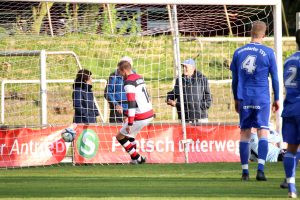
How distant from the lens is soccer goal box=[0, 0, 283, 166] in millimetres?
19688

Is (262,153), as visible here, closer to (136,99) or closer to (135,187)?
(135,187)

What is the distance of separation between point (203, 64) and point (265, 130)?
13347 millimetres

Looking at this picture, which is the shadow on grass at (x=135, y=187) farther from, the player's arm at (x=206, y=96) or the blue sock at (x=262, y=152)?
the player's arm at (x=206, y=96)

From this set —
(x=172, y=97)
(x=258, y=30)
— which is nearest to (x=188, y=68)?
(x=172, y=97)

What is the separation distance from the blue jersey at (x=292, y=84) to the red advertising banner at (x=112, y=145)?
7.33m

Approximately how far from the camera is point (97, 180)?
1514 cm

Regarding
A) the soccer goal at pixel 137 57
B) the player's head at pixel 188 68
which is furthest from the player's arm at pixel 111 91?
the player's head at pixel 188 68


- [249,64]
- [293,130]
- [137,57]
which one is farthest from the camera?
[137,57]

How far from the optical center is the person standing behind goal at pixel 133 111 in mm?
18734

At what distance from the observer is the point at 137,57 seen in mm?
25953

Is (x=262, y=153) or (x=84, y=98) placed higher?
(x=84, y=98)

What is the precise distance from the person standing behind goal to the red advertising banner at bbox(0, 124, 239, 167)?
66 centimetres

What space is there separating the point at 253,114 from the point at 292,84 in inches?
107

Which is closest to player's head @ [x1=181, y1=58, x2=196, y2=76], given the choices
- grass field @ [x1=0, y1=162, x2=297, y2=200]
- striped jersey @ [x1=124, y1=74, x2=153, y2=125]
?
striped jersey @ [x1=124, y1=74, x2=153, y2=125]
